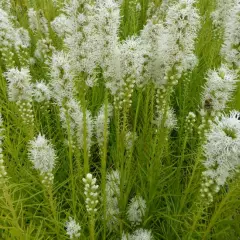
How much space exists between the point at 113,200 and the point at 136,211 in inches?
8.4

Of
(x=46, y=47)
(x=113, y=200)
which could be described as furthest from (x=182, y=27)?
(x=46, y=47)

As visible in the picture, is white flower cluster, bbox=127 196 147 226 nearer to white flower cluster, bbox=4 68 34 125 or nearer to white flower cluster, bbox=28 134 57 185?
white flower cluster, bbox=28 134 57 185

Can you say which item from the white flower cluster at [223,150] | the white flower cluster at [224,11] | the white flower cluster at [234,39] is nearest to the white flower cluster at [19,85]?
the white flower cluster at [223,150]

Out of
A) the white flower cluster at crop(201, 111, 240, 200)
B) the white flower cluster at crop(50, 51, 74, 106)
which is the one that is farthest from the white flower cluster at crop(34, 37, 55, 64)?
the white flower cluster at crop(201, 111, 240, 200)

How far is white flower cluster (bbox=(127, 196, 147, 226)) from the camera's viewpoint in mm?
2463

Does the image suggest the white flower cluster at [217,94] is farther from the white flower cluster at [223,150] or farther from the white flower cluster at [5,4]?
the white flower cluster at [5,4]

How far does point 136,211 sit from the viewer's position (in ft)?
8.12

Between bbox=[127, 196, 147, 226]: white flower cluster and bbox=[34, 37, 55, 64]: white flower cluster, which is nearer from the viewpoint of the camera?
bbox=[127, 196, 147, 226]: white flower cluster

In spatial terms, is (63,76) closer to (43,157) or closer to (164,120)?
(43,157)

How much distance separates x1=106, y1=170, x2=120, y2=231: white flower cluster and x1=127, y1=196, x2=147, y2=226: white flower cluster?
0.39ft

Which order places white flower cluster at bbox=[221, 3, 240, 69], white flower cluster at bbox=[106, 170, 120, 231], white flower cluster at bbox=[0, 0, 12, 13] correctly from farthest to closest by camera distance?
white flower cluster at bbox=[0, 0, 12, 13]
white flower cluster at bbox=[106, 170, 120, 231]
white flower cluster at bbox=[221, 3, 240, 69]

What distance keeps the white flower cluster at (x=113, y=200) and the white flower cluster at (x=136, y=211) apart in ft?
0.39

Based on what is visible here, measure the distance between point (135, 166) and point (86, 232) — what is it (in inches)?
31.0

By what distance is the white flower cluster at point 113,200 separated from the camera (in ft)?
7.91
